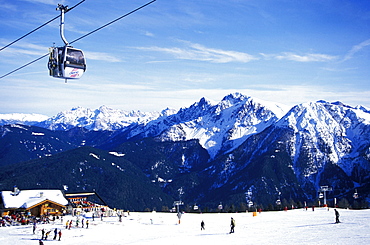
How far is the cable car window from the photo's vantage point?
23.5 meters

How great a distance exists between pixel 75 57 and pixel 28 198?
6927cm

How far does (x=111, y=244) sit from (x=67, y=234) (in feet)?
38.7

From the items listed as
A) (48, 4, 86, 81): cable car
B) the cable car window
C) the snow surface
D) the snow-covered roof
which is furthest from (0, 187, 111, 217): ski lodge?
the cable car window

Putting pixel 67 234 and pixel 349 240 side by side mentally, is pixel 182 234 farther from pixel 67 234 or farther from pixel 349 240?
pixel 349 240

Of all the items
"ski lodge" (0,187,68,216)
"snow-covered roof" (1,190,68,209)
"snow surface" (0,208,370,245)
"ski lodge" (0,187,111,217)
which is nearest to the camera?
"snow surface" (0,208,370,245)

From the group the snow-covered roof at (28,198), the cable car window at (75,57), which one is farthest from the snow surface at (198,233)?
the cable car window at (75,57)

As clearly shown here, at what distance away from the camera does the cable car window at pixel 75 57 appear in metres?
23.5

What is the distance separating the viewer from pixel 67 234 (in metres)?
57.7

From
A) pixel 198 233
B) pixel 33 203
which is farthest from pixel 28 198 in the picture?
pixel 198 233

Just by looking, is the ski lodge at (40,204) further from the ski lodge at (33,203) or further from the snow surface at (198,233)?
the snow surface at (198,233)

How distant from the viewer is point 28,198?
278ft

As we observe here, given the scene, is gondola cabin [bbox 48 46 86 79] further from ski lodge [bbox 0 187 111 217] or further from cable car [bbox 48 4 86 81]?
ski lodge [bbox 0 187 111 217]

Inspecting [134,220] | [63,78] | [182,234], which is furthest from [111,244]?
[63,78]

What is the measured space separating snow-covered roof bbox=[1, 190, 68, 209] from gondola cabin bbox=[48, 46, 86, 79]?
64.8 m
